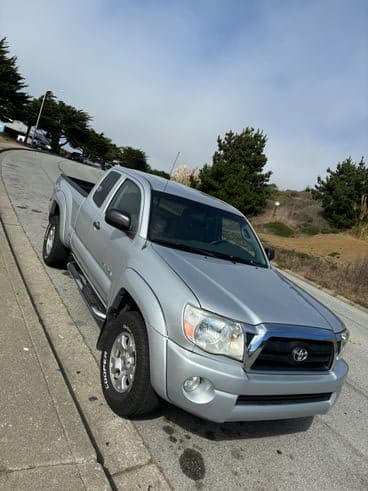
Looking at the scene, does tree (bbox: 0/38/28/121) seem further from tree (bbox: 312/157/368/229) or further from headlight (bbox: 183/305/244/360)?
headlight (bbox: 183/305/244/360)

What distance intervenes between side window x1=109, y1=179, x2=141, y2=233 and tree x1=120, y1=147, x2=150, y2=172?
6649cm

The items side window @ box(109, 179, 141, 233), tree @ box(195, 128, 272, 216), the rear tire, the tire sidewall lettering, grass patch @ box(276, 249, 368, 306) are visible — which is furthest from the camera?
tree @ box(195, 128, 272, 216)

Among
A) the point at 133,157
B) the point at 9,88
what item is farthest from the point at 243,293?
the point at 133,157

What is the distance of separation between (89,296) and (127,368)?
121 cm

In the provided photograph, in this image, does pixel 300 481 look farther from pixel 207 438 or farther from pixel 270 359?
pixel 270 359

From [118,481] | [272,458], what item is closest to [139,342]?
[118,481]

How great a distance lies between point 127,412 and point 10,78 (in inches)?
1848

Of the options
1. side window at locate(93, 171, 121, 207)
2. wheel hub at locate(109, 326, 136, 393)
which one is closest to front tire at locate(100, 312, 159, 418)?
wheel hub at locate(109, 326, 136, 393)

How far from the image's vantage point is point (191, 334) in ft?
8.26

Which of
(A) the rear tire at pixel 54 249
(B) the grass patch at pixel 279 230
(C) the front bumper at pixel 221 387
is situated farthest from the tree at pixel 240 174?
(C) the front bumper at pixel 221 387

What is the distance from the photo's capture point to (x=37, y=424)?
8.59 feet

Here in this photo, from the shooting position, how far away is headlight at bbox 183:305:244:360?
2523 mm

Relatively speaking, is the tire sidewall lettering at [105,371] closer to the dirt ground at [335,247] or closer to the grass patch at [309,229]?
the dirt ground at [335,247]

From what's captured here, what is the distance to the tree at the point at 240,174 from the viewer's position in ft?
85.8
